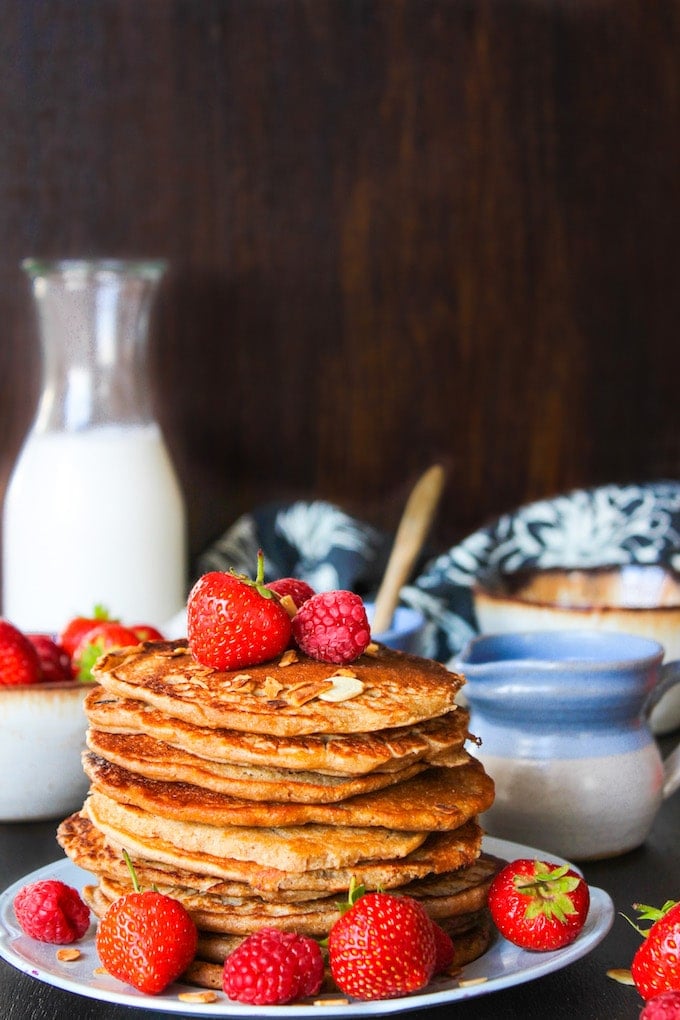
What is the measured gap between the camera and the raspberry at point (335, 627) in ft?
2.65

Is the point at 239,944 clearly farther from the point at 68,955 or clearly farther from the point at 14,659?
the point at 14,659

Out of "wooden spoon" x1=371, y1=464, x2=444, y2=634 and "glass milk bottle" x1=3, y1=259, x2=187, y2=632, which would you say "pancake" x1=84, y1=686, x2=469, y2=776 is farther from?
"glass milk bottle" x1=3, y1=259, x2=187, y2=632

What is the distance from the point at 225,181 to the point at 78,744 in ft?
4.14

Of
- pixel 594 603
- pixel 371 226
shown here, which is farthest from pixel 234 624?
pixel 371 226

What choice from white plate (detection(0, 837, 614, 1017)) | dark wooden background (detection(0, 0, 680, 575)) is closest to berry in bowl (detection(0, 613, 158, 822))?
white plate (detection(0, 837, 614, 1017))

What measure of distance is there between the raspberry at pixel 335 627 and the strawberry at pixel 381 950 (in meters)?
0.17

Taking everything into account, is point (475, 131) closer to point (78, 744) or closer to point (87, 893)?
point (78, 744)

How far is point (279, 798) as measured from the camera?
0.73 meters

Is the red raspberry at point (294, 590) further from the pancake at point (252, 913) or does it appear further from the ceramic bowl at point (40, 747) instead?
the ceramic bowl at point (40, 747)

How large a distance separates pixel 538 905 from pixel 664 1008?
11cm

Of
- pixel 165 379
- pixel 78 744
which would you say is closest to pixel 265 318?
pixel 165 379

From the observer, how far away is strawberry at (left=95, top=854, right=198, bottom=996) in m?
0.69

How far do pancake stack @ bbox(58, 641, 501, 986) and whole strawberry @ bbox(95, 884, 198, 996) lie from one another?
0.09ft

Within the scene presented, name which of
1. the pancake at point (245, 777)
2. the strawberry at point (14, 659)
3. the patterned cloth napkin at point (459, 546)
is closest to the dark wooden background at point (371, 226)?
the patterned cloth napkin at point (459, 546)
